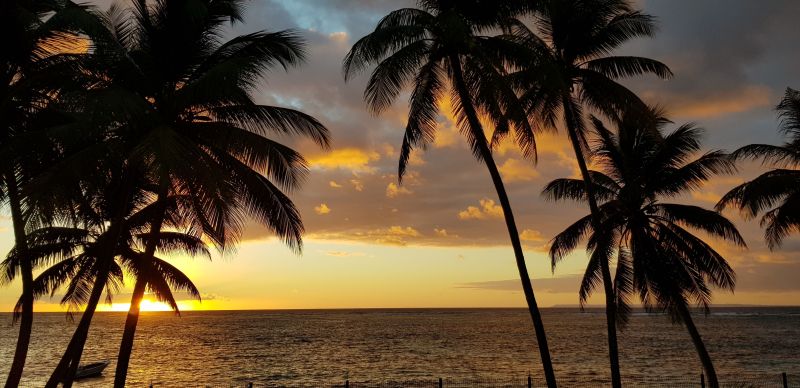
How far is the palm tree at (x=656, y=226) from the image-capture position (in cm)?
2228

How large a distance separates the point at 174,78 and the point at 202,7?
1.95 metres

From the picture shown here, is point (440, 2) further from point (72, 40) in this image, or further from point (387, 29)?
point (72, 40)

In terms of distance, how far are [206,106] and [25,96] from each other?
440cm

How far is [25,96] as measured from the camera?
14.7 meters

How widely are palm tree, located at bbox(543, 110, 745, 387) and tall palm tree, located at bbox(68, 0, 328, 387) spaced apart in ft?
40.4

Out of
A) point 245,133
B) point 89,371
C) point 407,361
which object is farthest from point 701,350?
point 89,371

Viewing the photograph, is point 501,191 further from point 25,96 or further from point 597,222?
point 25,96

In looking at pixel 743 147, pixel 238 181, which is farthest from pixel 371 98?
pixel 743 147

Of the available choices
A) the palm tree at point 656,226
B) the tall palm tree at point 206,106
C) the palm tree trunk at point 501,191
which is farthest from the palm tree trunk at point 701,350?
the tall palm tree at point 206,106

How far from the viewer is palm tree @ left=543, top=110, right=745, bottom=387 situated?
2228 cm

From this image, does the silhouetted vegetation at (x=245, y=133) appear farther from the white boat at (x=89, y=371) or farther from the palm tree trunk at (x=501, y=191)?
the white boat at (x=89, y=371)

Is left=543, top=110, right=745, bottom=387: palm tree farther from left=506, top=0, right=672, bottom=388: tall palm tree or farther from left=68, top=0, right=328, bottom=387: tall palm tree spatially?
left=68, top=0, right=328, bottom=387: tall palm tree

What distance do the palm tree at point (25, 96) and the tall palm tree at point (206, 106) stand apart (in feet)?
4.58

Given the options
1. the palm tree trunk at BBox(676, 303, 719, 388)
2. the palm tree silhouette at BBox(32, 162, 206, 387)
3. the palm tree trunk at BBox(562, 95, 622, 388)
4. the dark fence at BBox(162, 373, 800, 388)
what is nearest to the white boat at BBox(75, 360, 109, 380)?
the dark fence at BBox(162, 373, 800, 388)
